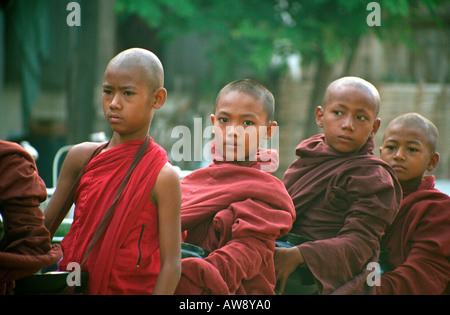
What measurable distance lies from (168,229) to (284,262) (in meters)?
0.63

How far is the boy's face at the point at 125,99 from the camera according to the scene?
181 centimetres

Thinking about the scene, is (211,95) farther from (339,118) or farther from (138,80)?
(138,80)

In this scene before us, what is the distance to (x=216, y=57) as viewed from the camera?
25.6ft

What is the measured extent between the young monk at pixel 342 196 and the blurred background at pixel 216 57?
323 centimetres

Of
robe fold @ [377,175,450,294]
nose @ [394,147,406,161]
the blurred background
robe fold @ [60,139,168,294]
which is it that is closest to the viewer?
robe fold @ [60,139,168,294]

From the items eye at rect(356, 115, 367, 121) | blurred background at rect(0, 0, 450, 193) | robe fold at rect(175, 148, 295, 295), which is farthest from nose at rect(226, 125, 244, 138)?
blurred background at rect(0, 0, 450, 193)

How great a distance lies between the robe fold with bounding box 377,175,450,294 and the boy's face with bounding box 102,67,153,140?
4.37 ft

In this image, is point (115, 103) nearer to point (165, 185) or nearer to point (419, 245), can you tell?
point (165, 185)

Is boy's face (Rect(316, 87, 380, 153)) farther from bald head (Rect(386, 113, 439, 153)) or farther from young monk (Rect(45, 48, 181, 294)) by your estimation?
young monk (Rect(45, 48, 181, 294))

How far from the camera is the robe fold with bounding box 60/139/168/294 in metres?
1.74

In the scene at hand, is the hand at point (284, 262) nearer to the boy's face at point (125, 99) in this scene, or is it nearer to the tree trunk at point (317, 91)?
the boy's face at point (125, 99)

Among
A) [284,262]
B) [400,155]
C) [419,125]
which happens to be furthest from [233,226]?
[419,125]

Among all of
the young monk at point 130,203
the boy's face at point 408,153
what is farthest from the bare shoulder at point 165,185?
the boy's face at point 408,153
